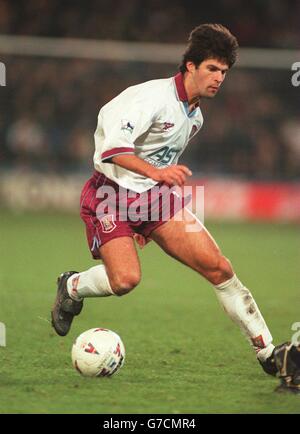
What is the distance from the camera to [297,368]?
5.22m

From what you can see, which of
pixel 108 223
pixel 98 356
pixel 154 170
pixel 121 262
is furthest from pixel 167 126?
pixel 98 356

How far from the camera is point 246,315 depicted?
559cm

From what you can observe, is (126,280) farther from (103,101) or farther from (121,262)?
(103,101)

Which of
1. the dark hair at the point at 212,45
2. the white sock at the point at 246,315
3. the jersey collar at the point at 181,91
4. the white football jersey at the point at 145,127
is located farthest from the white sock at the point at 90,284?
the dark hair at the point at 212,45

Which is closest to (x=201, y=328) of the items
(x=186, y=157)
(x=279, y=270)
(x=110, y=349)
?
(x=110, y=349)

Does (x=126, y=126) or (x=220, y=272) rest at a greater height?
(x=126, y=126)

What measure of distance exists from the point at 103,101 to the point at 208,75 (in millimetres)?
10923

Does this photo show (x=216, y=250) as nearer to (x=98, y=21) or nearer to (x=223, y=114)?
(x=223, y=114)

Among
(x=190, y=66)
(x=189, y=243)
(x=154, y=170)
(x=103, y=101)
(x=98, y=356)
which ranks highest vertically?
(x=103, y=101)

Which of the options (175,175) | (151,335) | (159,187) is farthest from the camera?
(151,335)

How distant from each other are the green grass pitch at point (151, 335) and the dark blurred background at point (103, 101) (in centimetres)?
330

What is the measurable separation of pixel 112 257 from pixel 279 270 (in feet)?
18.6

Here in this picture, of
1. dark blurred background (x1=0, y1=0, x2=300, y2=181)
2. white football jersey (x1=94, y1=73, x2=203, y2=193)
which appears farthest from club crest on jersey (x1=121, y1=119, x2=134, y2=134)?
dark blurred background (x1=0, y1=0, x2=300, y2=181)

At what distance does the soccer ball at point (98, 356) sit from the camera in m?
5.31
